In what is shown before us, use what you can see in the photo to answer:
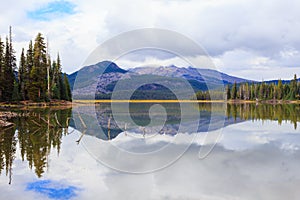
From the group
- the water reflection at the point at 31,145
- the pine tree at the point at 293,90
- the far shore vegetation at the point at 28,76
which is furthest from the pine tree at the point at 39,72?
the pine tree at the point at 293,90

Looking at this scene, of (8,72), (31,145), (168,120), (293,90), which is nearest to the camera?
(31,145)

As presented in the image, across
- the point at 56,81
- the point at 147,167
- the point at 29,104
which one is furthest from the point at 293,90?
the point at 147,167

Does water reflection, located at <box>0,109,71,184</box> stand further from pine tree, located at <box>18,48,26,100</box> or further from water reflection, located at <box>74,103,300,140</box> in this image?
pine tree, located at <box>18,48,26,100</box>

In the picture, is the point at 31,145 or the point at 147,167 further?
the point at 31,145

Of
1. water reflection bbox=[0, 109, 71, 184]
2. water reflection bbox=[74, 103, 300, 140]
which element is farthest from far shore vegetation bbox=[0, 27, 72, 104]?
water reflection bbox=[0, 109, 71, 184]

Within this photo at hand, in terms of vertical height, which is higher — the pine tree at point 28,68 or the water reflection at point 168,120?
the pine tree at point 28,68

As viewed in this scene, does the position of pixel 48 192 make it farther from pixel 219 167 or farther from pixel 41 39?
pixel 41 39

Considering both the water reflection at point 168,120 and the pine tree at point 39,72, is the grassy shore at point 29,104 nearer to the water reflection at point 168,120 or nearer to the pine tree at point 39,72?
the pine tree at point 39,72

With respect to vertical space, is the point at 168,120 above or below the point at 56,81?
below

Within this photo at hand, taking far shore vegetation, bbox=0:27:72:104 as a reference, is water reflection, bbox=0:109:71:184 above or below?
below

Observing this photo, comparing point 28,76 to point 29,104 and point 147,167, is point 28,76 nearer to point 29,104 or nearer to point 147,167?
point 29,104

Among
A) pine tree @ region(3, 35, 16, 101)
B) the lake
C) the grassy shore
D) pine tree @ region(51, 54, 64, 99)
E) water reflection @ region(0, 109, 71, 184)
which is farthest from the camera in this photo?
pine tree @ region(51, 54, 64, 99)

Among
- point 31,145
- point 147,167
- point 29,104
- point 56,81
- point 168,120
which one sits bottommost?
point 147,167

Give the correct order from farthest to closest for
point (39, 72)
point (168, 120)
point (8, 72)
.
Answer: point (39, 72), point (8, 72), point (168, 120)
